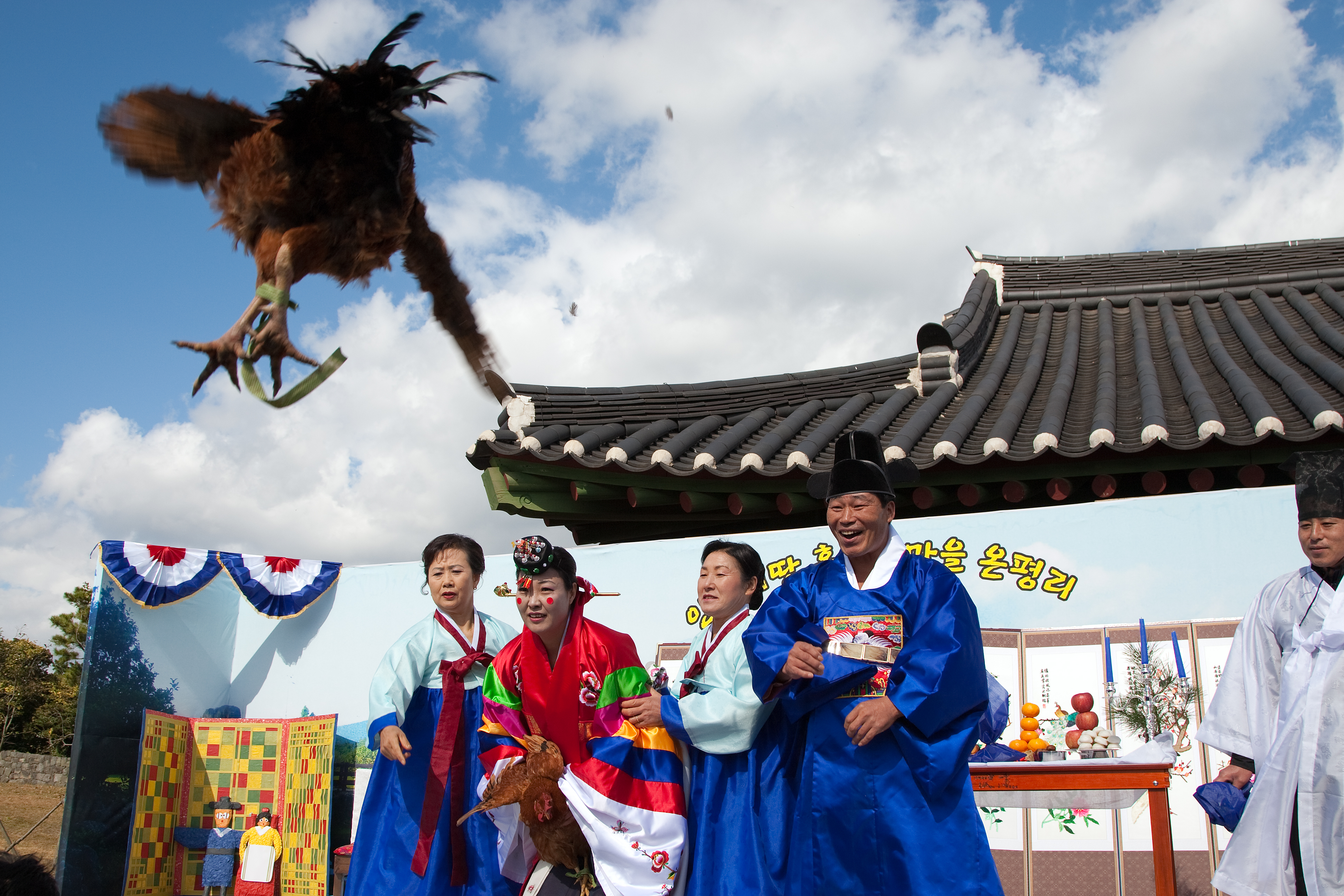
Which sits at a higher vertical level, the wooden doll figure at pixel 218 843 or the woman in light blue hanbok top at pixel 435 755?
the woman in light blue hanbok top at pixel 435 755

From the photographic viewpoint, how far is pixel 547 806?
3172mm

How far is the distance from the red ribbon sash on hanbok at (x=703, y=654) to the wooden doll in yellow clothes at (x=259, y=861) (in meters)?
3.74

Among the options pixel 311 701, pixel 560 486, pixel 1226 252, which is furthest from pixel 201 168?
pixel 1226 252

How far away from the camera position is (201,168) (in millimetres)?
1631

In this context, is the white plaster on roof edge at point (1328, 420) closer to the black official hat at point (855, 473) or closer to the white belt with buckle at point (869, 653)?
the black official hat at point (855, 473)

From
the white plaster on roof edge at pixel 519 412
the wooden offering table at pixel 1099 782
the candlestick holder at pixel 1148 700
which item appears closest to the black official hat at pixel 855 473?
the wooden offering table at pixel 1099 782

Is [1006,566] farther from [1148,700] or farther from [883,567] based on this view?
[883,567]

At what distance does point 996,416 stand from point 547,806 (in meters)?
3.25

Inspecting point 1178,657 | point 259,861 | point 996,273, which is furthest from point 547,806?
point 996,273

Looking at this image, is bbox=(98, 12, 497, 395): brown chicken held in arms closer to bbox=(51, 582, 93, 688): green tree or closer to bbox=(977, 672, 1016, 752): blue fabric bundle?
bbox=(977, 672, 1016, 752): blue fabric bundle

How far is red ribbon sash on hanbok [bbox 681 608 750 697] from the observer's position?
3.38 meters

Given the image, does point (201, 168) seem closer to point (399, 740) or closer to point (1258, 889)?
point (399, 740)

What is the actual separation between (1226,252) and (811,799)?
7489mm

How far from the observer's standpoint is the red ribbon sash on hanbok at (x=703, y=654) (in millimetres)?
3385
